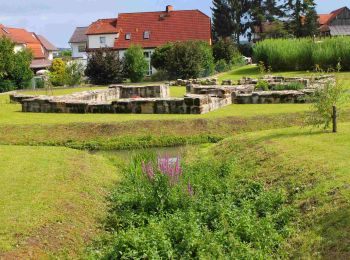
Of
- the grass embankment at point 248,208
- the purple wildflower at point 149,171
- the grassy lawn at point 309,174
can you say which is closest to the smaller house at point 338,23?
the grassy lawn at point 309,174

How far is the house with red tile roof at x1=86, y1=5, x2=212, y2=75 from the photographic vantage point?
5691cm

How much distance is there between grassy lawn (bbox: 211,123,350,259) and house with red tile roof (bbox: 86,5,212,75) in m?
41.6

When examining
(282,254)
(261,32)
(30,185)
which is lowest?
(282,254)

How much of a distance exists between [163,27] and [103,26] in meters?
7.01

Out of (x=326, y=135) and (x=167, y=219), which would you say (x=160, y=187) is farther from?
(x=326, y=135)

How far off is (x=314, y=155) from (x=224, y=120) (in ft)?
23.4

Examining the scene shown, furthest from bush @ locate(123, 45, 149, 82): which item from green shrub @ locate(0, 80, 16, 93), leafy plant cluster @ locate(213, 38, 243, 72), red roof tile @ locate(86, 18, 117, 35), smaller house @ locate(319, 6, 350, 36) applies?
smaller house @ locate(319, 6, 350, 36)

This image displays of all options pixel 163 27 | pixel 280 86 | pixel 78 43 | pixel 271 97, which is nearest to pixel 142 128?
pixel 271 97

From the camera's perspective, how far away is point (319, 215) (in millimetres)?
8898

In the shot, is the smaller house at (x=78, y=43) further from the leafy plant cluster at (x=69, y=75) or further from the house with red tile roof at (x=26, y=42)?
the leafy plant cluster at (x=69, y=75)

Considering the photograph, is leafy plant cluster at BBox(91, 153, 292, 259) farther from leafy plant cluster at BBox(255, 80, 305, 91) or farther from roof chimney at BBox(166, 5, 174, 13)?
roof chimney at BBox(166, 5, 174, 13)

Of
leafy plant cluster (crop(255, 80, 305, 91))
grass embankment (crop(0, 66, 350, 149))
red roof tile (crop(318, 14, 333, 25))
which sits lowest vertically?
grass embankment (crop(0, 66, 350, 149))

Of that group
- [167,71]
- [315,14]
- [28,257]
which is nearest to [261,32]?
[315,14]

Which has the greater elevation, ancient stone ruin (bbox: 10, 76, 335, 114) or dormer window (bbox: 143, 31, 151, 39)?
dormer window (bbox: 143, 31, 151, 39)
